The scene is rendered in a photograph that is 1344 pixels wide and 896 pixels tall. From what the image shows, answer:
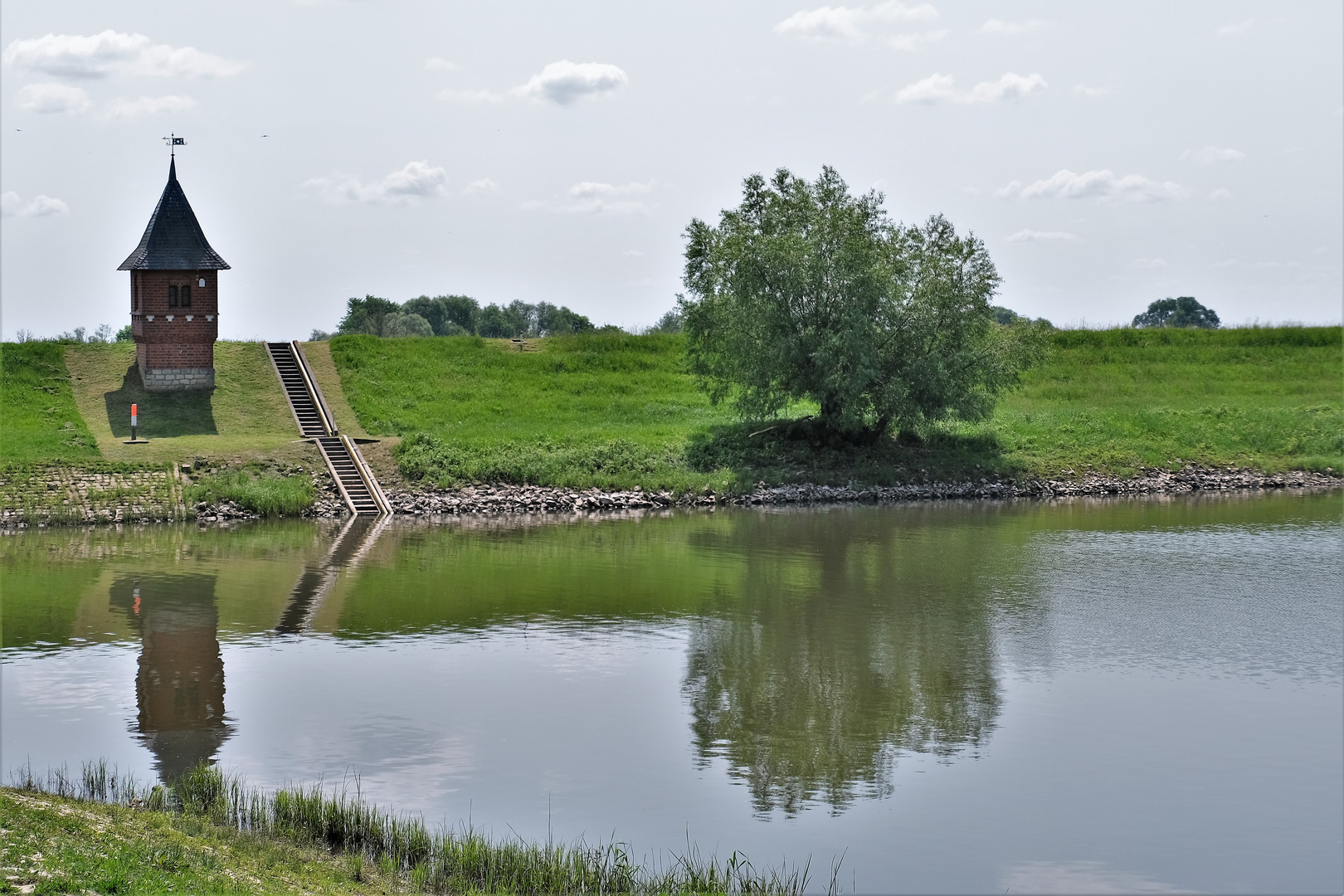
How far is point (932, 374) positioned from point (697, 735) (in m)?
30.3

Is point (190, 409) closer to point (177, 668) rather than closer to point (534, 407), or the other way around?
point (534, 407)

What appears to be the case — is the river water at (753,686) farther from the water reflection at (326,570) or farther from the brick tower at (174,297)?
the brick tower at (174,297)

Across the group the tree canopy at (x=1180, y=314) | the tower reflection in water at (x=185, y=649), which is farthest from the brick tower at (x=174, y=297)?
the tree canopy at (x=1180, y=314)

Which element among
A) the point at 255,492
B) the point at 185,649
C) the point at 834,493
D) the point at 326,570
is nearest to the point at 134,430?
the point at 255,492

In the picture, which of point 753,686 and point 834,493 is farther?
point 834,493

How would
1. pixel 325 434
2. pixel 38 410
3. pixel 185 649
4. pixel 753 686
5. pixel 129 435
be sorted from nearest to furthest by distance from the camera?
1. pixel 753 686
2. pixel 185 649
3. pixel 129 435
4. pixel 38 410
5. pixel 325 434

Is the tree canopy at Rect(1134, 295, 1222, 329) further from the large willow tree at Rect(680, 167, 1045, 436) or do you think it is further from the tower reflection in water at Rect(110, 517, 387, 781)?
the tower reflection in water at Rect(110, 517, 387, 781)

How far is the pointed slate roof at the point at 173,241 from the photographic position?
45812mm

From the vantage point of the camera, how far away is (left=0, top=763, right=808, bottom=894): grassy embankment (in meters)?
9.75

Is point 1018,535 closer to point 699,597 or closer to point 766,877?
point 699,597

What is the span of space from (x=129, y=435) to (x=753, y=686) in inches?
1226

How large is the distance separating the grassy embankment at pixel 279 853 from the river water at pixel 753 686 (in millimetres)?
846

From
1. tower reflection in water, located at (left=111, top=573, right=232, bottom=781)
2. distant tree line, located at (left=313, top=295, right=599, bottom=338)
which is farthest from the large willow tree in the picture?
distant tree line, located at (left=313, top=295, right=599, bottom=338)

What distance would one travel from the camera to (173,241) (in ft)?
152
